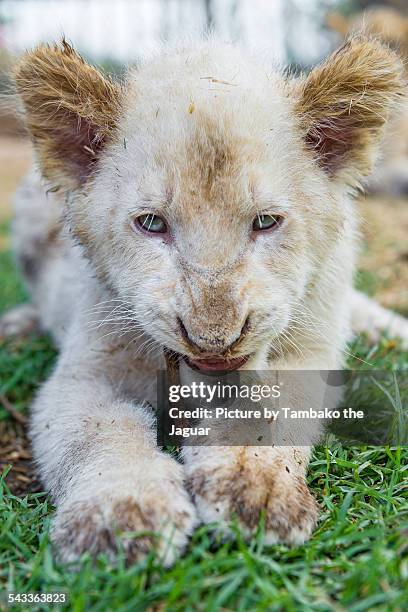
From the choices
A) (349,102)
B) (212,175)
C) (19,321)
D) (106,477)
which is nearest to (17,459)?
(106,477)

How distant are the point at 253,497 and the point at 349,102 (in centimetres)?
185

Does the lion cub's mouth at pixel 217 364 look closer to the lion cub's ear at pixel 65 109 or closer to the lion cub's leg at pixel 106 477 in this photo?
the lion cub's leg at pixel 106 477

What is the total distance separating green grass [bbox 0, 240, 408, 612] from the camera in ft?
7.39

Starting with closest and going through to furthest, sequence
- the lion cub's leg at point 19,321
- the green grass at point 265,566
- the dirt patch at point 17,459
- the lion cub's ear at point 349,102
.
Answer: the green grass at point 265,566
the lion cub's ear at point 349,102
the dirt patch at point 17,459
the lion cub's leg at point 19,321

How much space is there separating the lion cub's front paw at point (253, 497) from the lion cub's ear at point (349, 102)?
5.05 feet

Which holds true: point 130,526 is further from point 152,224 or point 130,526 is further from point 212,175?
point 212,175

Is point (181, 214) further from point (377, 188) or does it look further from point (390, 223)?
point (377, 188)

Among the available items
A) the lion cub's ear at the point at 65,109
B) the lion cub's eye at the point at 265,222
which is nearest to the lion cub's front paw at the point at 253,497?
the lion cub's eye at the point at 265,222

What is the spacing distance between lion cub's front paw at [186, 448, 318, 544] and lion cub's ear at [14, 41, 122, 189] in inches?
65.7

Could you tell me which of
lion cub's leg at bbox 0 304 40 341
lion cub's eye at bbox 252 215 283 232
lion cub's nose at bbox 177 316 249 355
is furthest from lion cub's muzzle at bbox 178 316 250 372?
lion cub's leg at bbox 0 304 40 341

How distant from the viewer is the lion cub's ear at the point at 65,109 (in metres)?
3.32

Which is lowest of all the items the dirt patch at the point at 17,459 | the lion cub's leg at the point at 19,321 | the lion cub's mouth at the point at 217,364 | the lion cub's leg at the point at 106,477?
the lion cub's leg at the point at 19,321

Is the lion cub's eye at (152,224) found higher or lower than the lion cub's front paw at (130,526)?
higher

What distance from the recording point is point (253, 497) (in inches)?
101
